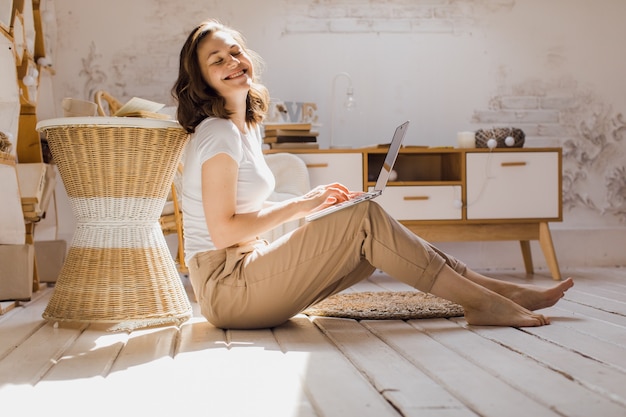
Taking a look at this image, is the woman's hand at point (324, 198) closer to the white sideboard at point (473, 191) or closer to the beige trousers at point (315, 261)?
the beige trousers at point (315, 261)

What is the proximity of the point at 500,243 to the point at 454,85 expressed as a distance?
3.10 ft

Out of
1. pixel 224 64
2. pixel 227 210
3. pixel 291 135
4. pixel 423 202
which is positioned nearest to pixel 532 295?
pixel 227 210

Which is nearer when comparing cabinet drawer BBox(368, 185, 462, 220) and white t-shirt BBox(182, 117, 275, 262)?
white t-shirt BBox(182, 117, 275, 262)

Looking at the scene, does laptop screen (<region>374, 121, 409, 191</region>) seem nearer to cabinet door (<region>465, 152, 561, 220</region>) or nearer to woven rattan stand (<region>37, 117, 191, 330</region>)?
woven rattan stand (<region>37, 117, 191, 330</region>)

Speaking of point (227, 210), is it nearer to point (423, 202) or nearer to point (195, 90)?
point (195, 90)

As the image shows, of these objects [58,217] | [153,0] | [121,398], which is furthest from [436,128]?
[121,398]

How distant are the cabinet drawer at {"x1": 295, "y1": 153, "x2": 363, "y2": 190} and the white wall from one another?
619 mm

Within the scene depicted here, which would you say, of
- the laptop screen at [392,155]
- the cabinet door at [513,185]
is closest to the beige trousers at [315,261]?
the laptop screen at [392,155]

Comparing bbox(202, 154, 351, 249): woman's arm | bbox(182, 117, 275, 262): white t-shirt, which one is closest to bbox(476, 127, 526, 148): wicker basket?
bbox(182, 117, 275, 262): white t-shirt

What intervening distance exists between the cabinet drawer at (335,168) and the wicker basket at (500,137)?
617 millimetres

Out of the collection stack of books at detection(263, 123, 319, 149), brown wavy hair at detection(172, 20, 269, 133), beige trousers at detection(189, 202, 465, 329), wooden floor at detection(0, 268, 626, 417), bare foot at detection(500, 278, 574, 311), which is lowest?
wooden floor at detection(0, 268, 626, 417)

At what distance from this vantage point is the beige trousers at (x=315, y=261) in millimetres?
2100

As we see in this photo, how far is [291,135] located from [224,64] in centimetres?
176

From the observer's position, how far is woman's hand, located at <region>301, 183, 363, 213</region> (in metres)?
2.12
